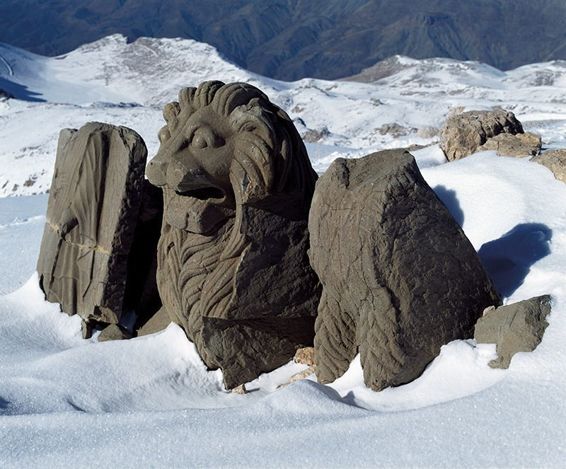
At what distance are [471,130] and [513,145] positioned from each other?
540mm

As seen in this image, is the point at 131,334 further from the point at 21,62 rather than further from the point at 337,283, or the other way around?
the point at 21,62

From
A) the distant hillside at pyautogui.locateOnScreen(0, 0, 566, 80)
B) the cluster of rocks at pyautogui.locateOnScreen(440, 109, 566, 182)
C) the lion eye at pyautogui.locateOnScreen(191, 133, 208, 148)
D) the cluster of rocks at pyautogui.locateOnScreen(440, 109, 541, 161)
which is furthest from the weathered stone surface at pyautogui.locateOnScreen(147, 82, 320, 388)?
the distant hillside at pyautogui.locateOnScreen(0, 0, 566, 80)

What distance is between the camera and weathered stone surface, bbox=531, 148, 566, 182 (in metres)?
3.32

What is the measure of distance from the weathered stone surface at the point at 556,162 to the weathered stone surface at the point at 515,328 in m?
1.36

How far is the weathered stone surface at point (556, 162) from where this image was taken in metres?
3.32

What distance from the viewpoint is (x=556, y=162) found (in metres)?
3.38

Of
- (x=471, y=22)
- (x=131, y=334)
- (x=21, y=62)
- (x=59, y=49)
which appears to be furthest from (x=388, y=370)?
(x=471, y=22)

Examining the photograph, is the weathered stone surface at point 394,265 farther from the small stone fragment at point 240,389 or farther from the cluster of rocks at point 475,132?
the cluster of rocks at point 475,132

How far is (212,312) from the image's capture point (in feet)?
8.68

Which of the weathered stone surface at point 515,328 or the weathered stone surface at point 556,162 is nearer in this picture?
the weathered stone surface at point 515,328

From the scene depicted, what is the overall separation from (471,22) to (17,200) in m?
64.7

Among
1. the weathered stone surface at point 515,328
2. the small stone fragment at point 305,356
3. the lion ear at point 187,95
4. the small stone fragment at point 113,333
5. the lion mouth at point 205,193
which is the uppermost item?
the lion ear at point 187,95

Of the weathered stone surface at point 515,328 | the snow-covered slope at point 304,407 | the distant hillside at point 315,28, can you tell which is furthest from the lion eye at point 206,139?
the distant hillside at point 315,28

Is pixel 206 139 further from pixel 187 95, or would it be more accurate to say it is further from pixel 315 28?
pixel 315 28
